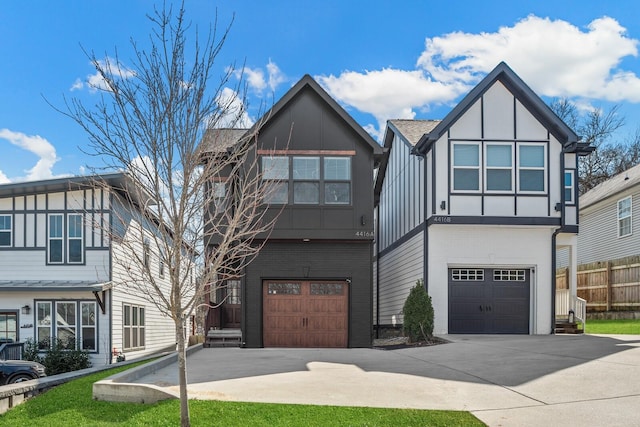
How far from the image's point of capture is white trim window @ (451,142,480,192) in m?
18.6

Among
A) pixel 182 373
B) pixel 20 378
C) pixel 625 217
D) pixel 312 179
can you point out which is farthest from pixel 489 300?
pixel 20 378

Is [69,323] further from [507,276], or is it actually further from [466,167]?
[507,276]

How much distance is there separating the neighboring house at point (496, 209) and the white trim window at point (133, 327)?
36.1ft

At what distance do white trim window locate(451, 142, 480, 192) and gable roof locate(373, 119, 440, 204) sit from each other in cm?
233

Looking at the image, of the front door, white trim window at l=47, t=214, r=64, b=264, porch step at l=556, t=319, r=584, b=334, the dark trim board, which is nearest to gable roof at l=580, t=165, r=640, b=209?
the dark trim board

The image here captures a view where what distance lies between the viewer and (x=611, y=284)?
25562 millimetres

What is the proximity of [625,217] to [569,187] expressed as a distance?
8.82 metres

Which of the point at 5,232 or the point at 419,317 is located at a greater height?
the point at 5,232

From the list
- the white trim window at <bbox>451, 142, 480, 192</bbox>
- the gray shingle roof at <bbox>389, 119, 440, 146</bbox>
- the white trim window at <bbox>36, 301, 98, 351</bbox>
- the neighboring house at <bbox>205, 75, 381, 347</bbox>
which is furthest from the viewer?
the gray shingle roof at <bbox>389, 119, 440, 146</bbox>

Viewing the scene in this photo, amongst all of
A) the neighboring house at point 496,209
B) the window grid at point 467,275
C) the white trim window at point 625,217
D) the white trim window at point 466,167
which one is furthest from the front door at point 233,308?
the white trim window at point 625,217

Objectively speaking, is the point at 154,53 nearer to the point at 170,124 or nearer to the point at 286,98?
the point at 170,124

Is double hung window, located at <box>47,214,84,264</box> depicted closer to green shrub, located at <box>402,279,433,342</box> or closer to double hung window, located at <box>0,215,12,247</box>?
double hung window, located at <box>0,215,12,247</box>

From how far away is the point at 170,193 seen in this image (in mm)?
7176

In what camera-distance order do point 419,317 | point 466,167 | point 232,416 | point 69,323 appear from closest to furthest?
point 232,416
point 419,317
point 466,167
point 69,323
